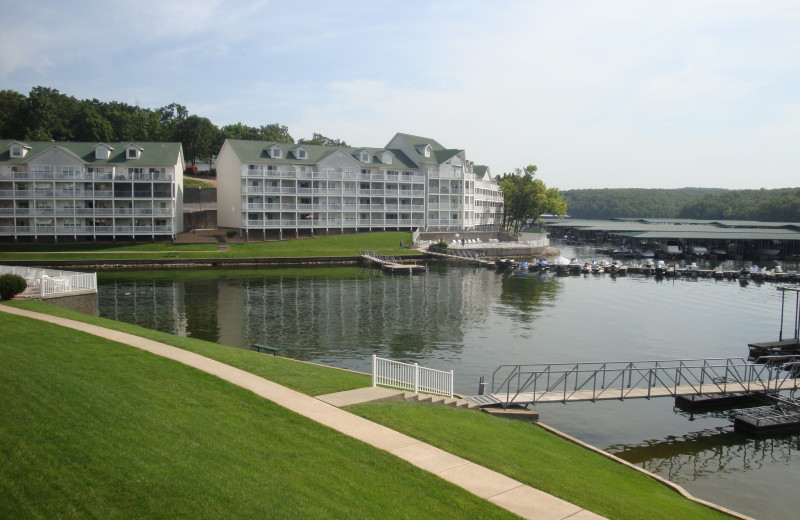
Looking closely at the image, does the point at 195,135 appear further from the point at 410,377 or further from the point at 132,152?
the point at 410,377

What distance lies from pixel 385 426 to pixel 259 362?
24.2ft

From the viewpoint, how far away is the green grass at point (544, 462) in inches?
477

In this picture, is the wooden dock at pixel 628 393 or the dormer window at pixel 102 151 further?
the dormer window at pixel 102 151

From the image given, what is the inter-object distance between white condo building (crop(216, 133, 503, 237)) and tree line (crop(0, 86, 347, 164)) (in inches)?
1229

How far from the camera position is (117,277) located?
58656mm

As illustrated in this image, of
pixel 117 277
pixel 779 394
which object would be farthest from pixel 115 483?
pixel 117 277

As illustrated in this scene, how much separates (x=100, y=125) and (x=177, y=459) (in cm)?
11285

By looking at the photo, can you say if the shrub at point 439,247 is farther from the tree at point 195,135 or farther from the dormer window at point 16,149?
the tree at point 195,135

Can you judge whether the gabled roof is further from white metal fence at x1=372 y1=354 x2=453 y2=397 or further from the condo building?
white metal fence at x1=372 y1=354 x2=453 y2=397

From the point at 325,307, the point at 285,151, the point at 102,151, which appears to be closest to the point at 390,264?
the point at 325,307

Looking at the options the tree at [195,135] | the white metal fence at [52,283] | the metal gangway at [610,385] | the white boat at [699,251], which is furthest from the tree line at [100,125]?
the metal gangway at [610,385]

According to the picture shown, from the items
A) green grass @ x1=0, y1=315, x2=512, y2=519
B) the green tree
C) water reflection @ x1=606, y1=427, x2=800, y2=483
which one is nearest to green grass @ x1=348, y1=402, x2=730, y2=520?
green grass @ x1=0, y1=315, x2=512, y2=519

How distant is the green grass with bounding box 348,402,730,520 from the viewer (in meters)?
12.1

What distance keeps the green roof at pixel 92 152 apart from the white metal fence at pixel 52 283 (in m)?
46.5
